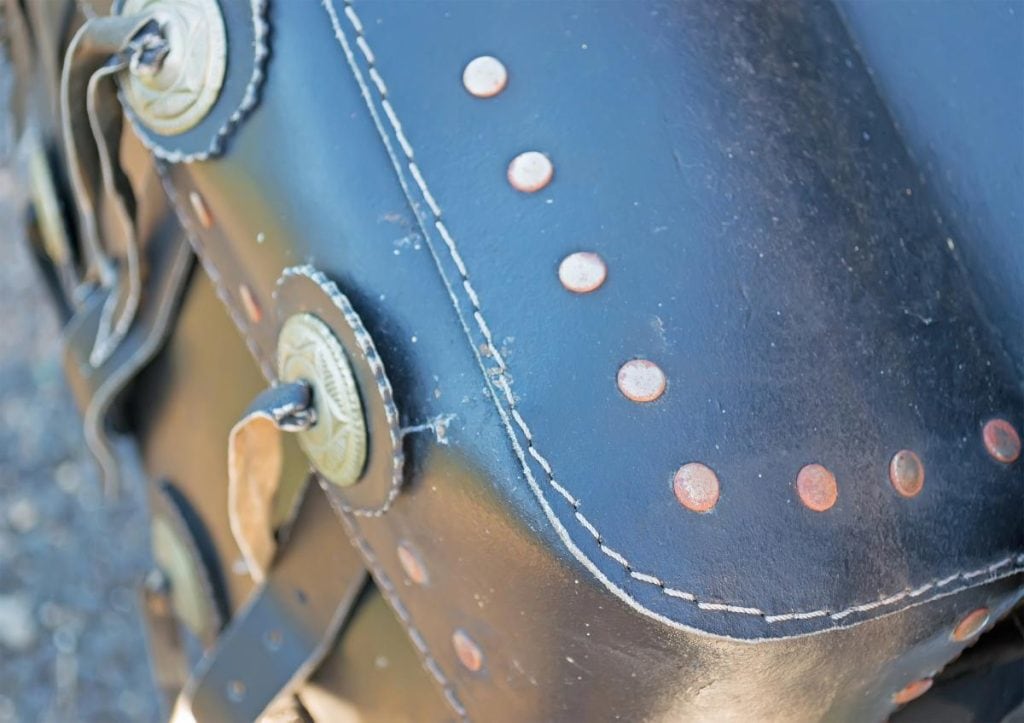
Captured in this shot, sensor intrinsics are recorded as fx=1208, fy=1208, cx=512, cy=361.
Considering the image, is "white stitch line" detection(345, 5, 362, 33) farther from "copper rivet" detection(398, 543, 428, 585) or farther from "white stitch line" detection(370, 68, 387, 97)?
"copper rivet" detection(398, 543, 428, 585)

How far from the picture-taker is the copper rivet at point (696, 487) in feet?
2.49

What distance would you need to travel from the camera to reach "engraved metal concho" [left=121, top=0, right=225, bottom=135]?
887mm

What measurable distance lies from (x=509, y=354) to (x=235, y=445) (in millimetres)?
298

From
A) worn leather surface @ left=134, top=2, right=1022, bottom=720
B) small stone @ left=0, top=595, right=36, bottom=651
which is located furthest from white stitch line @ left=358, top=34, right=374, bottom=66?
small stone @ left=0, top=595, right=36, bottom=651

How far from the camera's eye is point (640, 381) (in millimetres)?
771

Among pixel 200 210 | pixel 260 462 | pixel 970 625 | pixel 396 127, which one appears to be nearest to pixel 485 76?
pixel 396 127

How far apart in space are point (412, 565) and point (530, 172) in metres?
0.31

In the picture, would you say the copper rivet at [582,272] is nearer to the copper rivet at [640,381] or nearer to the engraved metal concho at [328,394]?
the copper rivet at [640,381]

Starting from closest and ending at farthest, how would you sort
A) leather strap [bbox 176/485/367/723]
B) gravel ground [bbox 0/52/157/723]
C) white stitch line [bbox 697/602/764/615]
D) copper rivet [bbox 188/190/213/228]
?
white stitch line [bbox 697/602/764/615]
copper rivet [bbox 188/190/213/228]
leather strap [bbox 176/485/367/723]
gravel ground [bbox 0/52/157/723]

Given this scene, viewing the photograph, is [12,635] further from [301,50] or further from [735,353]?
[735,353]

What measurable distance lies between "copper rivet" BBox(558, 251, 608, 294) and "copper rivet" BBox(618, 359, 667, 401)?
0.19ft

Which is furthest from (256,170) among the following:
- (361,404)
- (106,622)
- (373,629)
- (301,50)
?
(106,622)

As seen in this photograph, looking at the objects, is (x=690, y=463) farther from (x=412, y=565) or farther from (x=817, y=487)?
(x=412, y=565)

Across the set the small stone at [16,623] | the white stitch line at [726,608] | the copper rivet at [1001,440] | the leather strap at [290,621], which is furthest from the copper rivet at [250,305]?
the small stone at [16,623]
